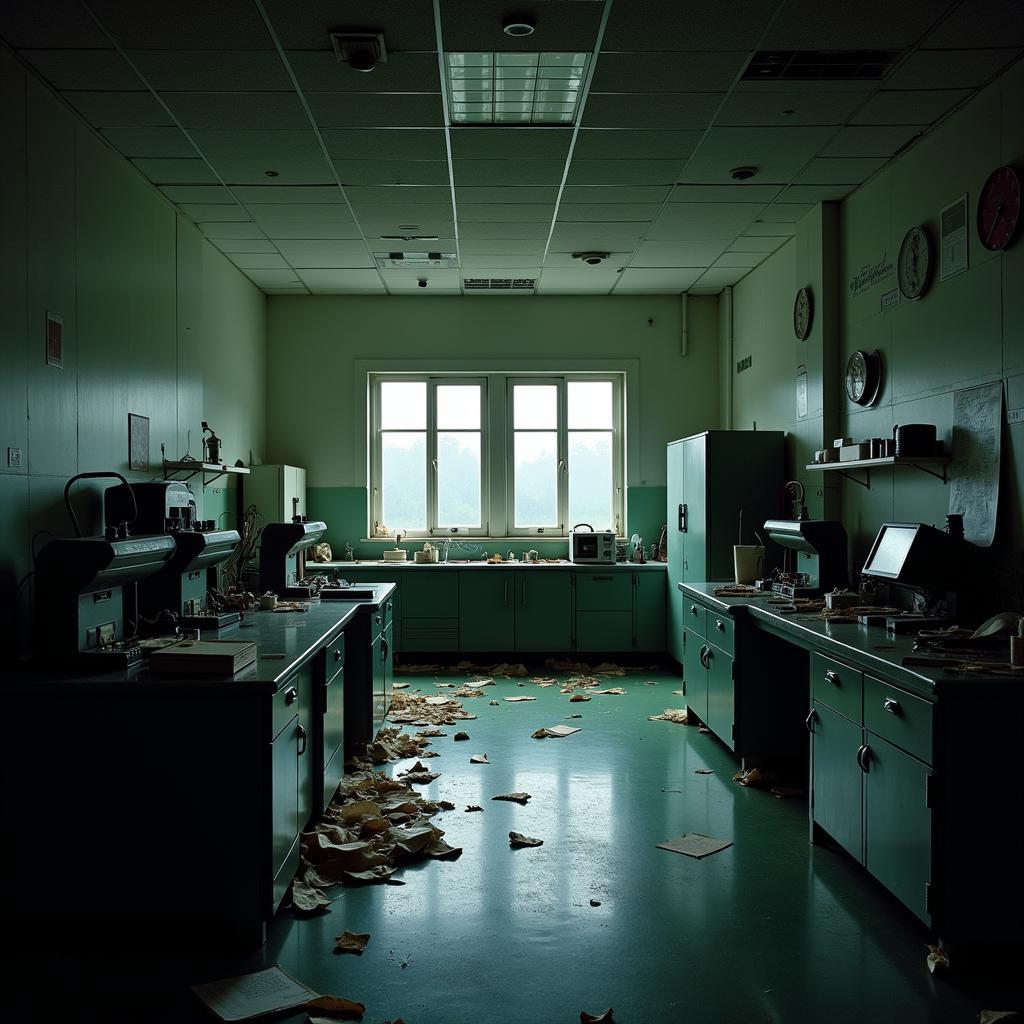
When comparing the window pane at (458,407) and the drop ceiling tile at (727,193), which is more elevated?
the drop ceiling tile at (727,193)

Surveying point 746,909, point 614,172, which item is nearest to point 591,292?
point 614,172

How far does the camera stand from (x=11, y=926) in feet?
10.6

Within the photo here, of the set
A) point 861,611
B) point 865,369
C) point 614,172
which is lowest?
point 861,611

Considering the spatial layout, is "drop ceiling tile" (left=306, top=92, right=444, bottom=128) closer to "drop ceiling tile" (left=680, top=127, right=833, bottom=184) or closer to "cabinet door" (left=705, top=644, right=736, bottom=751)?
"drop ceiling tile" (left=680, top=127, right=833, bottom=184)

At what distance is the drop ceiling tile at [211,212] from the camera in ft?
20.5

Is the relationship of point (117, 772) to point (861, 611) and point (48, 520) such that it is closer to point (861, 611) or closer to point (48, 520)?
point (48, 520)

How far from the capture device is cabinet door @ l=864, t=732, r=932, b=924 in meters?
3.07

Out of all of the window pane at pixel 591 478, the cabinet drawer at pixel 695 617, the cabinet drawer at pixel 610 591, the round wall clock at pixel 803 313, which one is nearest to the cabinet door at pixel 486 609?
the cabinet drawer at pixel 610 591

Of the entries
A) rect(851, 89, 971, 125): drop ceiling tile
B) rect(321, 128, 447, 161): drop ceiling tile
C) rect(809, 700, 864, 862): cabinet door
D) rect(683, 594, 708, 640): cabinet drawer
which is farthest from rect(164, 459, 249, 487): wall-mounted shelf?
rect(851, 89, 971, 125): drop ceiling tile

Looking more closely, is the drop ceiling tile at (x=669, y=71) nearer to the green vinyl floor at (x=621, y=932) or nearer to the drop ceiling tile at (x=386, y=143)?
the drop ceiling tile at (x=386, y=143)

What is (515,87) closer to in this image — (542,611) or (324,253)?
(324,253)

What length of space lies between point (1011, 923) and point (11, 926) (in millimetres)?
3499

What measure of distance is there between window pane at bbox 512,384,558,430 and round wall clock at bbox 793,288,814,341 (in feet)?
10.00

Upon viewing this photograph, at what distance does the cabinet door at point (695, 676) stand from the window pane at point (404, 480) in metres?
3.68
